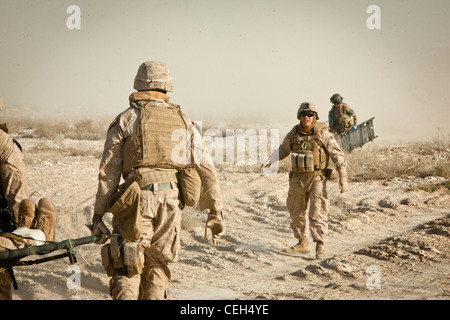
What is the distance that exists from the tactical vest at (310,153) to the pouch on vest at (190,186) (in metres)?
3.19

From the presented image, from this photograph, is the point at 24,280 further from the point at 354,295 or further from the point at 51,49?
the point at 51,49

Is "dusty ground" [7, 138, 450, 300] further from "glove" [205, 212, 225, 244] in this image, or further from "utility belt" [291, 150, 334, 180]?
"glove" [205, 212, 225, 244]

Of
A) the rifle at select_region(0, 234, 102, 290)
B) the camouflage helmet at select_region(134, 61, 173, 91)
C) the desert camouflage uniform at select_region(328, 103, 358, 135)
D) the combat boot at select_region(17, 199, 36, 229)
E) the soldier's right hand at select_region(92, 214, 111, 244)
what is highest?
the desert camouflage uniform at select_region(328, 103, 358, 135)

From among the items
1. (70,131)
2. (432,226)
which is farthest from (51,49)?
(432,226)

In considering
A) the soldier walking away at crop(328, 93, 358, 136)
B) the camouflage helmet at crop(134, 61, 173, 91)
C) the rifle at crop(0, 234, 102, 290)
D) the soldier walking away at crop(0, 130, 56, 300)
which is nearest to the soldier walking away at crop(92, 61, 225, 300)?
the camouflage helmet at crop(134, 61, 173, 91)

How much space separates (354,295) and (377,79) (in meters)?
41.2

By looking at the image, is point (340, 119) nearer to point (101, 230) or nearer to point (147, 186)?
point (147, 186)

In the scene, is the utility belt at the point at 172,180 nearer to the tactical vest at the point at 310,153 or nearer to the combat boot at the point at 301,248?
the tactical vest at the point at 310,153

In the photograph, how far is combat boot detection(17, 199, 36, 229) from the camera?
4258 mm

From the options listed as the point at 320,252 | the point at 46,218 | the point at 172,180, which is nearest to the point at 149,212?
the point at 172,180

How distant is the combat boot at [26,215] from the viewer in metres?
4.26

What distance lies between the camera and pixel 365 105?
4103 cm

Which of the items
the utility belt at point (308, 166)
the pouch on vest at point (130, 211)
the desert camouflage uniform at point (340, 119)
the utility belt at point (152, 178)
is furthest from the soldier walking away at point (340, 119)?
the pouch on vest at point (130, 211)

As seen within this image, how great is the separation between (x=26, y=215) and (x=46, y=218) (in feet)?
0.47
